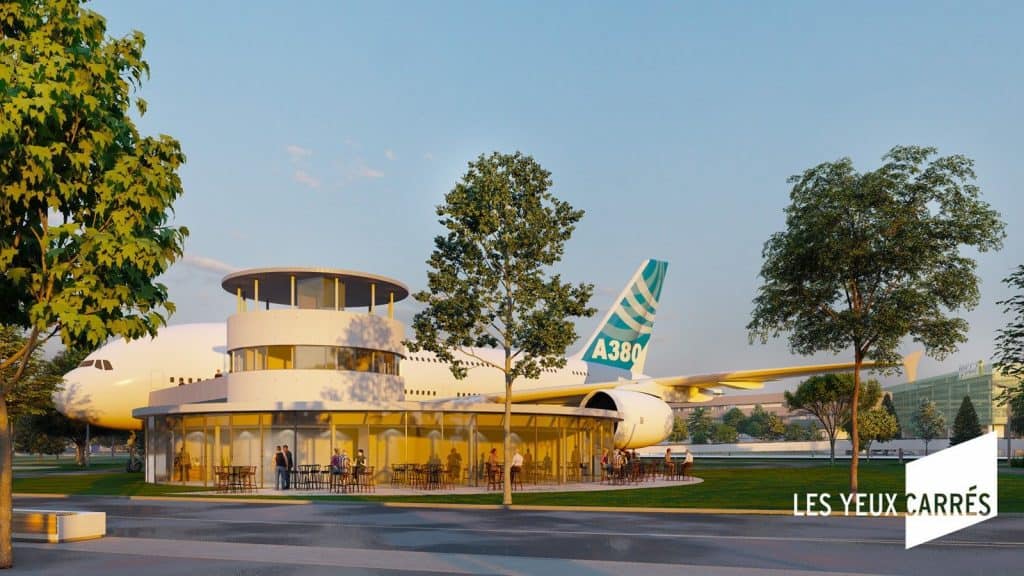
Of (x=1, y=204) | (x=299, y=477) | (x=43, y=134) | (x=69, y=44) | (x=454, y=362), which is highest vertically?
(x=69, y=44)

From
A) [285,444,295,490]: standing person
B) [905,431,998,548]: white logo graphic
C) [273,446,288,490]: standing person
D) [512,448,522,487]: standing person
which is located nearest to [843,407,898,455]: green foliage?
[905,431,998,548]: white logo graphic

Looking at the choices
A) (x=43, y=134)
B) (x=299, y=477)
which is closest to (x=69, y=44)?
(x=43, y=134)

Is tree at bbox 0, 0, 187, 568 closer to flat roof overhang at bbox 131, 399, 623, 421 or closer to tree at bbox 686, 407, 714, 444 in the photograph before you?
flat roof overhang at bbox 131, 399, 623, 421

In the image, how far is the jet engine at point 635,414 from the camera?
44.1 m

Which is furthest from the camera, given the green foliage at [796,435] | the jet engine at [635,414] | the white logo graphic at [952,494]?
the green foliage at [796,435]

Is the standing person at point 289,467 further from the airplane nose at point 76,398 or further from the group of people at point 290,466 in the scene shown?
the airplane nose at point 76,398

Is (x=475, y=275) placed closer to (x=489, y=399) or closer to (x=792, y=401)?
(x=489, y=399)

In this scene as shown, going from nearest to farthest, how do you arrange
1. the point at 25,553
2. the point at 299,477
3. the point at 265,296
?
the point at 25,553 < the point at 299,477 < the point at 265,296

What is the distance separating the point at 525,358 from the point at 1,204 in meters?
17.8

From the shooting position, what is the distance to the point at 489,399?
44.6 m

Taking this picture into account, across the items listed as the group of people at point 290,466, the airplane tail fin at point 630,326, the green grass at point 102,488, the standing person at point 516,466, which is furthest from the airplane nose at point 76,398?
the airplane tail fin at point 630,326

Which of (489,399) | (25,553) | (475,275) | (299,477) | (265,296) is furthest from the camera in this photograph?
(489,399)

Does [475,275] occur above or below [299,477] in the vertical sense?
above

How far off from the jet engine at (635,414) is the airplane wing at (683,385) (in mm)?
706
